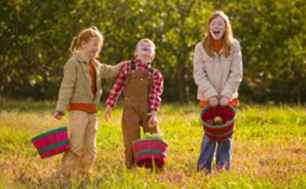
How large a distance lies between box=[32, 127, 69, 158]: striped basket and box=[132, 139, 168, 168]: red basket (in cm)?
76

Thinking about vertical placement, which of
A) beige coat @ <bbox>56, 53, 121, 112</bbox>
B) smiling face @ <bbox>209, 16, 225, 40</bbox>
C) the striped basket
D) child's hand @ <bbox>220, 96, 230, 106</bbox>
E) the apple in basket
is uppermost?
smiling face @ <bbox>209, 16, 225, 40</bbox>

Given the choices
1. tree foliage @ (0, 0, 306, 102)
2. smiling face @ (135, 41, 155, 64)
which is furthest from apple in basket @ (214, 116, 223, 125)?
tree foliage @ (0, 0, 306, 102)

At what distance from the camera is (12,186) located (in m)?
7.66

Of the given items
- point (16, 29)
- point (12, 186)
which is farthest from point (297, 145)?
point (16, 29)

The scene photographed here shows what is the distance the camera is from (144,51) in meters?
9.30

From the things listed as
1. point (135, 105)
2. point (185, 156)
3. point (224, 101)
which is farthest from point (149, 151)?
point (185, 156)

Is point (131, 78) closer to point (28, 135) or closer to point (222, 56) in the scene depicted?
point (222, 56)

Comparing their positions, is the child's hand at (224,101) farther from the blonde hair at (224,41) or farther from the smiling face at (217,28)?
the smiling face at (217,28)

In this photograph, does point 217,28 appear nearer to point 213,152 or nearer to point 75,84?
point 213,152

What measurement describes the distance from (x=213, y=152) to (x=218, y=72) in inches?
34.4

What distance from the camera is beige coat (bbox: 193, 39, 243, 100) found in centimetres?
897

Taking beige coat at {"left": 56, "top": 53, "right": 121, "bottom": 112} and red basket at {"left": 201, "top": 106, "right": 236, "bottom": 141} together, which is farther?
red basket at {"left": 201, "top": 106, "right": 236, "bottom": 141}

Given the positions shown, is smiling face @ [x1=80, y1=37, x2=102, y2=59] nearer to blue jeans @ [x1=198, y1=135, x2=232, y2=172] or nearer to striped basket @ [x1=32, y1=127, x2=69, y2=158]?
striped basket @ [x1=32, y1=127, x2=69, y2=158]

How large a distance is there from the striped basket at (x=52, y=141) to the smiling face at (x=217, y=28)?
1.92 metres
